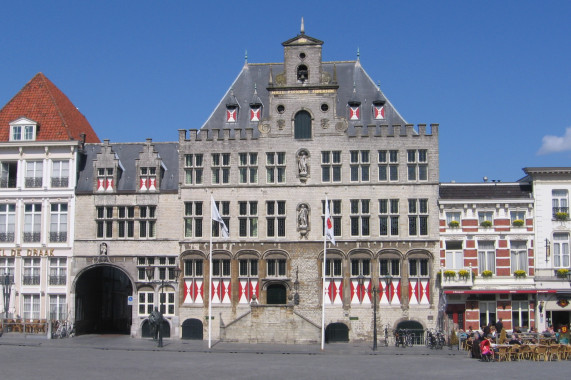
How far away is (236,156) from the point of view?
50.9 metres

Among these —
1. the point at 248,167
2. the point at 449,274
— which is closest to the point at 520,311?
the point at 449,274

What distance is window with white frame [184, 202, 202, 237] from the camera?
50.7 m

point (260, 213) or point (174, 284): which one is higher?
point (260, 213)

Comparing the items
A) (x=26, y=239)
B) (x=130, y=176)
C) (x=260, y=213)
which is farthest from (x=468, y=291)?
(x=26, y=239)

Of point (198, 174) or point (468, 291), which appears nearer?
point (468, 291)

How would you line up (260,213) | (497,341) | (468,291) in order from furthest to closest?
(260,213), (468,291), (497,341)

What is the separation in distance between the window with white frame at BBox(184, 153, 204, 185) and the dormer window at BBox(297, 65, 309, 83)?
27.2 ft

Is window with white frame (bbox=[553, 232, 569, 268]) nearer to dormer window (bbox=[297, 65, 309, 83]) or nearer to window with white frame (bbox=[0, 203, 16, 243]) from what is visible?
dormer window (bbox=[297, 65, 309, 83])

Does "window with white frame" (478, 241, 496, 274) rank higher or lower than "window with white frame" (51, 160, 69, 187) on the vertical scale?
lower

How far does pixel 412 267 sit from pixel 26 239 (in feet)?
83.4

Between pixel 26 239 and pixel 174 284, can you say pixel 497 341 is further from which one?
pixel 26 239

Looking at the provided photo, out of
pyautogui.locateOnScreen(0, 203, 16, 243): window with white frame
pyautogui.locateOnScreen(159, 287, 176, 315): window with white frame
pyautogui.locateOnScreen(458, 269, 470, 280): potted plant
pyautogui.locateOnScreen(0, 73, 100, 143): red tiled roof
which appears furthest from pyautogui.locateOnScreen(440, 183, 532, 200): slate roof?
pyautogui.locateOnScreen(0, 203, 16, 243): window with white frame

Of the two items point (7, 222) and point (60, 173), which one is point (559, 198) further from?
point (7, 222)

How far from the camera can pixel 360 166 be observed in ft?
164
